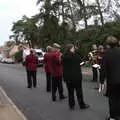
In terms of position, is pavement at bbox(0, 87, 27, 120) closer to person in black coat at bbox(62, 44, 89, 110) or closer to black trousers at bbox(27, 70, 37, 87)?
person in black coat at bbox(62, 44, 89, 110)

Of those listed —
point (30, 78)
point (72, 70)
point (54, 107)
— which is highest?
point (72, 70)

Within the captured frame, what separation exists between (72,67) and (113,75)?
10.3ft

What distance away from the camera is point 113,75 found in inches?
402

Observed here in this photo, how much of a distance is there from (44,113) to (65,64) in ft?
4.74

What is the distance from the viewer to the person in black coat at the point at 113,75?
10148mm

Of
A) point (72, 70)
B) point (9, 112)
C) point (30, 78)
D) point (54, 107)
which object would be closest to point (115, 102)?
point (72, 70)

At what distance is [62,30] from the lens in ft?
211

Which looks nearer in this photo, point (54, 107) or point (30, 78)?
point (54, 107)

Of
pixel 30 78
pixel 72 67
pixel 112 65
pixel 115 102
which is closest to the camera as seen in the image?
pixel 115 102

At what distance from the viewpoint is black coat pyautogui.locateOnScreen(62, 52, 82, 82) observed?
43.3ft

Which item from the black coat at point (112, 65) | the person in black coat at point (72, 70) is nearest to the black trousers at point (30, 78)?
the person in black coat at point (72, 70)

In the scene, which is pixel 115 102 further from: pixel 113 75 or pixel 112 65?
pixel 112 65

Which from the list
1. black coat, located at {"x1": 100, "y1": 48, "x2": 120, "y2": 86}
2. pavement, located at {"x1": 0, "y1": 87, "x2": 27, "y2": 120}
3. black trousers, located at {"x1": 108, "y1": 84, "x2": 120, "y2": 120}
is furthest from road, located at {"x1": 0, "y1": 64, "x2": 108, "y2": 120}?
black coat, located at {"x1": 100, "y1": 48, "x2": 120, "y2": 86}

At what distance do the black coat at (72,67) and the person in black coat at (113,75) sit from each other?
281cm
